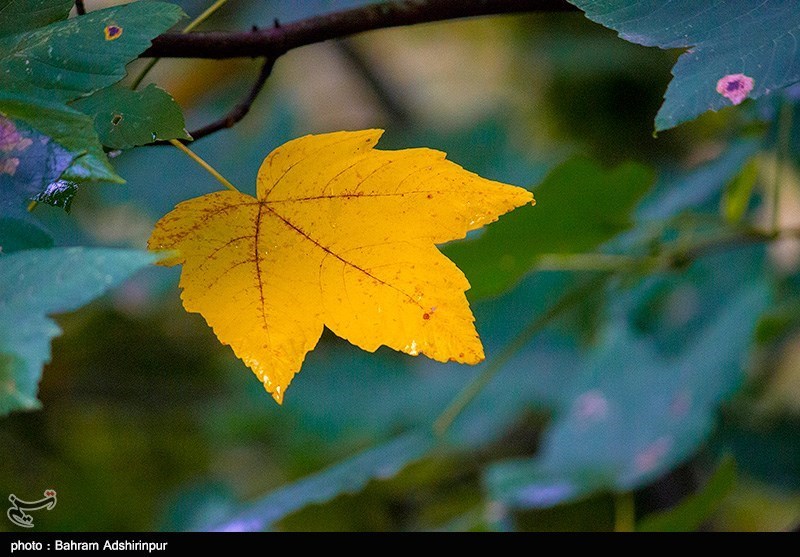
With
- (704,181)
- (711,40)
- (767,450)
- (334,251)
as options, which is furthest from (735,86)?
(767,450)

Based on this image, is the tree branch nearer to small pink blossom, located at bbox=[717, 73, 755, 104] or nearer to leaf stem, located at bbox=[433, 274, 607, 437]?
small pink blossom, located at bbox=[717, 73, 755, 104]

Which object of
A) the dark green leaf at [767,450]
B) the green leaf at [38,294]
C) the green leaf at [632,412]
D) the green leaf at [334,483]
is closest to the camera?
the green leaf at [38,294]

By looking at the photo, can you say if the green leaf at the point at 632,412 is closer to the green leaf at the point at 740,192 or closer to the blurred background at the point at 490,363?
the blurred background at the point at 490,363

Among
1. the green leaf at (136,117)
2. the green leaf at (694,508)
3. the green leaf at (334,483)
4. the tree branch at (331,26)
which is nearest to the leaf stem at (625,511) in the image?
the green leaf at (694,508)

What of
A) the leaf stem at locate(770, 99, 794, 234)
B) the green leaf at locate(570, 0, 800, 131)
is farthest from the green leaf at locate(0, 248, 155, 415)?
the leaf stem at locate(770, 99, 794, 234)

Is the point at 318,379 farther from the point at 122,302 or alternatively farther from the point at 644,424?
the point at 644,424
